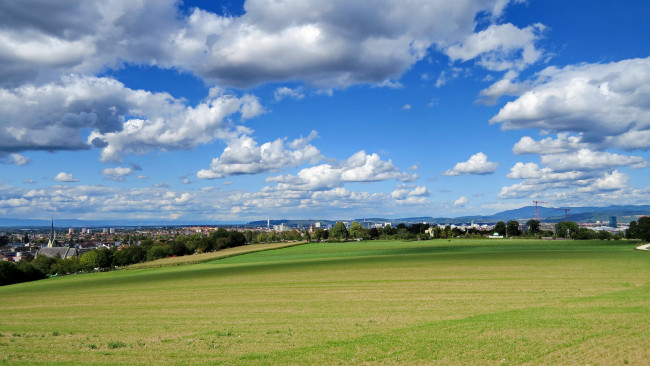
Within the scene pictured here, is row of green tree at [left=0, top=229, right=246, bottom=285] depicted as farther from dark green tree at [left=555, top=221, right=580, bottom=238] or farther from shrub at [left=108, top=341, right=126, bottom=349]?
dark green tree at [left=555, top=221, right=580, bottom=238]

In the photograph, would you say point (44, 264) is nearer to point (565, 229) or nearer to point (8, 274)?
point (8, 274)

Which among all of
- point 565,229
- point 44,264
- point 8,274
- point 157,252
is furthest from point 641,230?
point 44,264

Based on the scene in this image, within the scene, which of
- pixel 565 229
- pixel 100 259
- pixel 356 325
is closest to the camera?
pixel 356 325

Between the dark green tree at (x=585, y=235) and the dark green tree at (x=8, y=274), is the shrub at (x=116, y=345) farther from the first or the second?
the dark green tree at (x=585, y=235)

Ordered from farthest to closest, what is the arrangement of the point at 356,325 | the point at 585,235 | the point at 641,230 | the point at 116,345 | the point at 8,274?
the point at 585,235, the point at 641,230, the point at 8,274, the point at 356,325, the point at 116,345

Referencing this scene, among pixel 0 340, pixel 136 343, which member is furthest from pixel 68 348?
pixel 0 340

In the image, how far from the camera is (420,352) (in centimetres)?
1762

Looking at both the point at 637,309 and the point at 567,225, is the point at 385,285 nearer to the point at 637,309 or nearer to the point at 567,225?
the point at 637,309

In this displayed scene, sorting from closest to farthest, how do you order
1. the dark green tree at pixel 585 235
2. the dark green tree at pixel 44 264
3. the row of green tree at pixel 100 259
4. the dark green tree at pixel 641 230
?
the row of green tree at pixel 100 259, the dark green tree at pixel 44 264, the dark green tree at pixel 641 230, the dark green tree at pixel 585 235

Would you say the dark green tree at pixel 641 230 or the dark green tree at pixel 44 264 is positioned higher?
the dark green tree at pixel 641 230

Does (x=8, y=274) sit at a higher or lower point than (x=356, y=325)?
lower

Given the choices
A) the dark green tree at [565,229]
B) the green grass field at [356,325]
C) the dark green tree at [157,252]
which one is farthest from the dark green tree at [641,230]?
the dark green tree at [157,252]

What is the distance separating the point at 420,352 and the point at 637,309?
15930 mm

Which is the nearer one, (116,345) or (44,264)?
(116,345)
